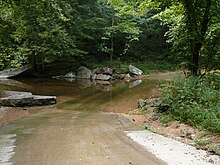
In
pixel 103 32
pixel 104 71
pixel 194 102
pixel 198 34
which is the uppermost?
pixel 103 32

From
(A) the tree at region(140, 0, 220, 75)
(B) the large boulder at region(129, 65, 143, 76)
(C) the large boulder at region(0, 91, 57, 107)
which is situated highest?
(A) the tree at region(140, 0, 220, 75)

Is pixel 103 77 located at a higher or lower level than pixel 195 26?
lower

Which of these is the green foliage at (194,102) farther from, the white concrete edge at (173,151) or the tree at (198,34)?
the white concrete edge at (173,151)

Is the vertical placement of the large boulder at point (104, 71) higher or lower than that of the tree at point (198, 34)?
lower

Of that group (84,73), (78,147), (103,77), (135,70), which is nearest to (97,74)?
(103,77)

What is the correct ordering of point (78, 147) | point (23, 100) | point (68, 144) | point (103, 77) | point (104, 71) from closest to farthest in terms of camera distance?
point (78, 147)
point (68, 144)
point (23, 100)
point (103, 77)
point (104, 71)

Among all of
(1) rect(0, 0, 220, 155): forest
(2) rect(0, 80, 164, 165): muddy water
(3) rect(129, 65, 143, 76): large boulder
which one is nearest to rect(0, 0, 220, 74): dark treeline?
(1) rect(0, 0, 220, 155): forest

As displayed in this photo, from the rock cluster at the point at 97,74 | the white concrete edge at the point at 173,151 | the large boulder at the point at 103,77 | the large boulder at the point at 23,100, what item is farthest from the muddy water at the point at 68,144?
the rock cluster at the point at 97,74

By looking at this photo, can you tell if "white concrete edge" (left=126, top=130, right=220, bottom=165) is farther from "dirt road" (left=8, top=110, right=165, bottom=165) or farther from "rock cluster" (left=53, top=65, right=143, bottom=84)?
"rock cluster" (left=53, top=65, right=143, bottom=84)

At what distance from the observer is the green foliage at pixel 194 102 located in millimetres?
6370

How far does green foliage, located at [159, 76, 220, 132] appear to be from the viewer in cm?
637

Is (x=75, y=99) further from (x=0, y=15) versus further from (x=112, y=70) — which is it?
(x=112, y=70)

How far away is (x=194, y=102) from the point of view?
7.31 m

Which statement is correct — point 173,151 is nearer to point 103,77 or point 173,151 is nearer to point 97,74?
point 103,77
